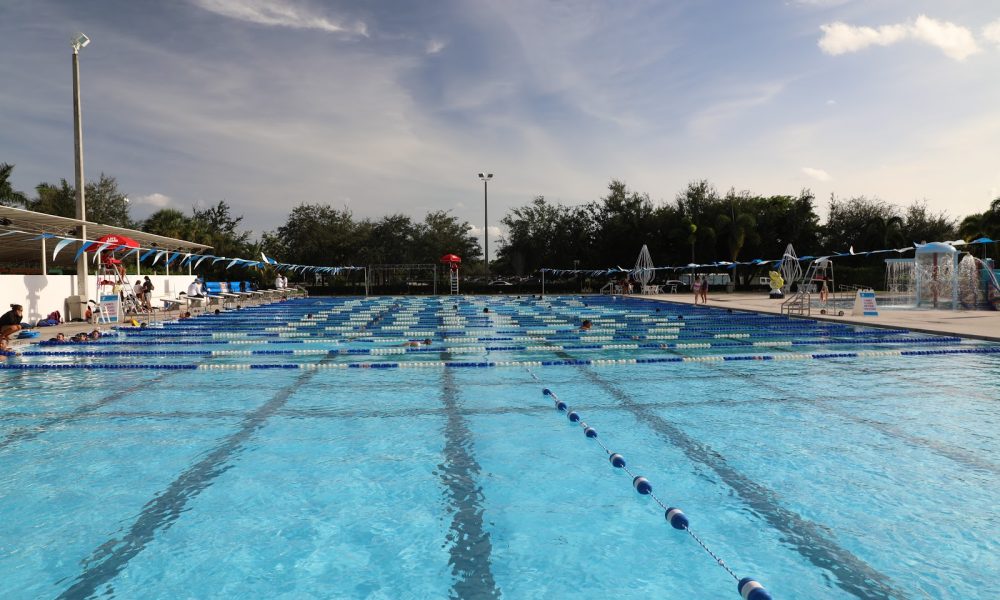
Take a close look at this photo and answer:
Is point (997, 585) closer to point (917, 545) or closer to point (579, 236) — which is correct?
point (917, 545)

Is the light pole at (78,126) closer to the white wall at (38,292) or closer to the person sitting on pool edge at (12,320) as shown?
the white wall at (38,292)

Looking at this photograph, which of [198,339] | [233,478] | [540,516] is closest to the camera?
[540,516]

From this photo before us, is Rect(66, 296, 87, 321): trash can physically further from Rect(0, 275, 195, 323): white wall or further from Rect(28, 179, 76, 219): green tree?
Rect(28, 179, 76, 219): green tree

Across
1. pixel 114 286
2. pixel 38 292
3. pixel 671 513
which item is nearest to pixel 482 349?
pixel 671 513

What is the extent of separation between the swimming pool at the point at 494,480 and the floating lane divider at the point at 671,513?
4 cm

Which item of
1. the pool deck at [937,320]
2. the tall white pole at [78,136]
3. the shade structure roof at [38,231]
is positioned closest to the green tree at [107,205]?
the shade structure roof at [38,231]

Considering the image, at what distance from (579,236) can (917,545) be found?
123 ft

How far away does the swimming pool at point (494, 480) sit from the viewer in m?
2.85

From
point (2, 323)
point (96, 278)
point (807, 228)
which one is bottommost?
point (2, 323)

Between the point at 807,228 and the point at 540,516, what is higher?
the point at 807,228

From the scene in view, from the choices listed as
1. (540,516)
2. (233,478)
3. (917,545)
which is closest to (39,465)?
(233,478)

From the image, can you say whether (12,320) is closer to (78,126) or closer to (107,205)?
(78,126)

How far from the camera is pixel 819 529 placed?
326cm

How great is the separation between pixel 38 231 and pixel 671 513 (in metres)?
17.6
